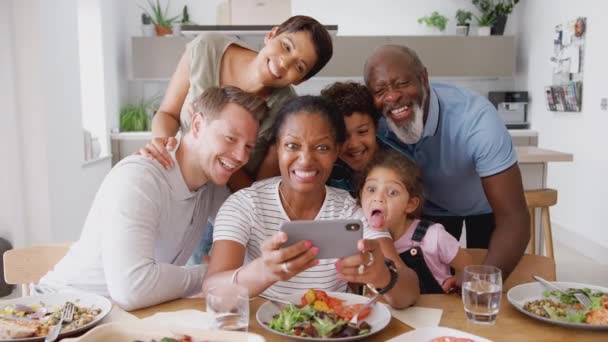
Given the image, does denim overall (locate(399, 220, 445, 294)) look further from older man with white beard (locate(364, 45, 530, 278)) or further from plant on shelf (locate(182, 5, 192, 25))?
plant on shelf (locate(182, 5, 192, 25))

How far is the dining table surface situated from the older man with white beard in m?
0.40

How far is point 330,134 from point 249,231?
0.37m

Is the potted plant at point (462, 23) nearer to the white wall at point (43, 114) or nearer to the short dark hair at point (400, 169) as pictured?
the white wall at point (43, 114)

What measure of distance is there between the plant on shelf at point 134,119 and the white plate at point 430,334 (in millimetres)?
5033

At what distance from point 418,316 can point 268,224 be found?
0.53 m

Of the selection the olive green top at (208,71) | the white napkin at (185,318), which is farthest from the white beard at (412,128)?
the white napkin at (185,318)

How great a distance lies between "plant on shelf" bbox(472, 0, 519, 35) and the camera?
21.1ft

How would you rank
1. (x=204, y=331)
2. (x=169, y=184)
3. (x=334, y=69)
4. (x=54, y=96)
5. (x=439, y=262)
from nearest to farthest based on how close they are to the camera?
(x=204, y=331) < (x=169, y=184) < (x=439, y=262) < (x=54, y=96) < (x=334, y=69)

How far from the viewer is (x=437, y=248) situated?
1.83 m

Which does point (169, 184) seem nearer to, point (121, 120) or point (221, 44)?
point (221, 44)

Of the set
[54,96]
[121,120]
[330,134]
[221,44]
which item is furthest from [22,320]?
[121,120]

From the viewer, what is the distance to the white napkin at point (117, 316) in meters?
1.31

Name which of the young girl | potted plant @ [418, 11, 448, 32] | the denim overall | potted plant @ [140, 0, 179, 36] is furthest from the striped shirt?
potted plant @ [418, 11, 448, 32]

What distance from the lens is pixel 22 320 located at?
1.26m
